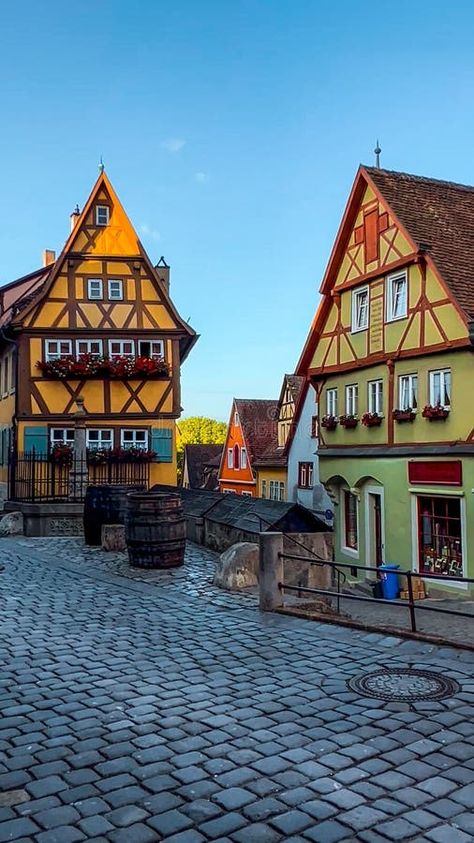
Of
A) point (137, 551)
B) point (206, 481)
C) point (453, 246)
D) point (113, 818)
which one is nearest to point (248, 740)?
point (113, 818)

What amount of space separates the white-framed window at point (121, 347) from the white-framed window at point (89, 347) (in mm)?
421

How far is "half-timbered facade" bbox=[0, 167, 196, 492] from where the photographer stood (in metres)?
26.3

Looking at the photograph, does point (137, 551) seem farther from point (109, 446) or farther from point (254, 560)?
point (109, 446)

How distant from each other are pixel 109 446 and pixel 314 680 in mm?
21130

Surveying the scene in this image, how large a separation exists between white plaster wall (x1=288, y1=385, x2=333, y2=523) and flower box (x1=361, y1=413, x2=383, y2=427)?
27.1ft

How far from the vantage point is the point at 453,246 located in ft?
67.3

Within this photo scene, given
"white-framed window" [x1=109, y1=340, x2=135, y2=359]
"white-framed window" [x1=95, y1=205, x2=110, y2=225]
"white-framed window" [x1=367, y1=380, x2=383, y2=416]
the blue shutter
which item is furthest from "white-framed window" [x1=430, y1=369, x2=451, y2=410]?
"white-framed window" [x1=95, y1=205, x2=110, y2=225]

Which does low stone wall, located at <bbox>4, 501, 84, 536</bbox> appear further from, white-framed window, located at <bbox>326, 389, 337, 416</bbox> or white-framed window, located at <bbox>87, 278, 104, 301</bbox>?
white-framed window, located at <bbox>87, 278, 104, 301</bbox>

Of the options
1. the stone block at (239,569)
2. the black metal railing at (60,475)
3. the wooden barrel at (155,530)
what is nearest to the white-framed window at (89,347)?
the black metal railing at (60,475)

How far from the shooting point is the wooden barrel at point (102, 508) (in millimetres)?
16266

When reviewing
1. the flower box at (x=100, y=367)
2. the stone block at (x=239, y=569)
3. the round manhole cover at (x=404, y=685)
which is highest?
the flower box at (x=100, y=367)

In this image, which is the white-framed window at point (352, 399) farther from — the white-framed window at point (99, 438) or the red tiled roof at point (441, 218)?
the white-framed window at point (99, 438)

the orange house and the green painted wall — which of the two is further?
the orange house

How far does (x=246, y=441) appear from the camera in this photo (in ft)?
140
